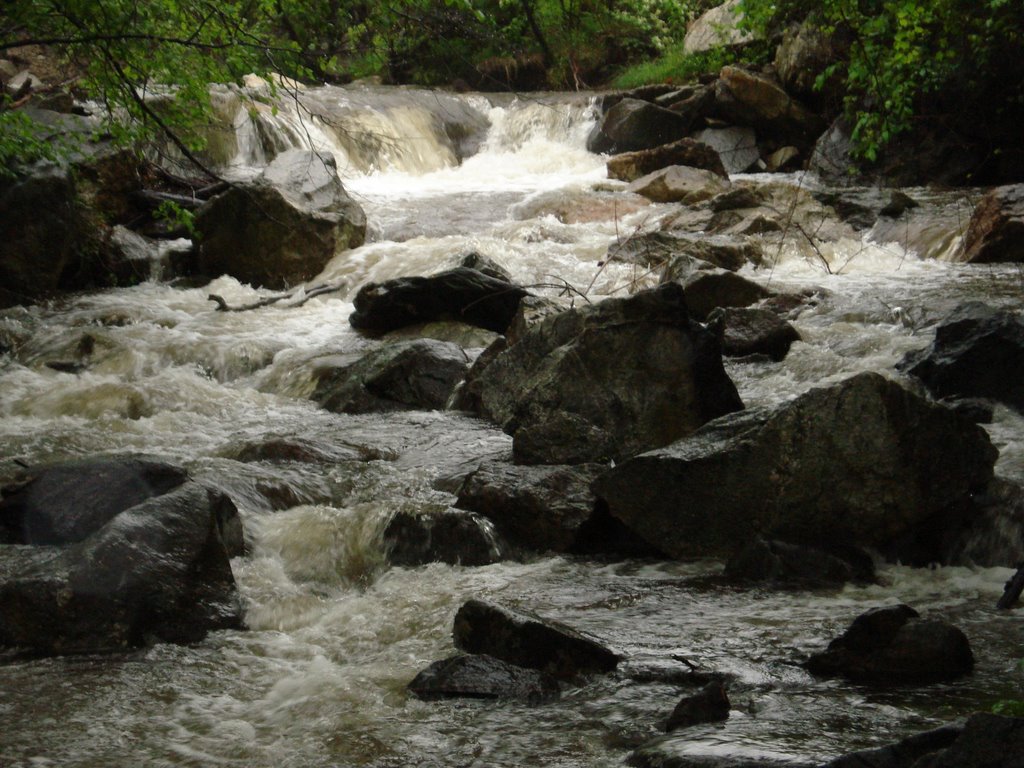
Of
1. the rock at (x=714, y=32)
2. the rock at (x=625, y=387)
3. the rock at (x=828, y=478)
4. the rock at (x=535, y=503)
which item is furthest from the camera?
the rock at (x=714, y=32)

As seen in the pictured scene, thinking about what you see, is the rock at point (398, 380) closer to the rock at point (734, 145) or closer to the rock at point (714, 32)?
the rock at point (734, 145)

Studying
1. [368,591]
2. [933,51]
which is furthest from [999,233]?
[368,591]

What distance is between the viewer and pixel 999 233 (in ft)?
37.3

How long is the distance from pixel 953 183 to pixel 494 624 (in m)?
14.5

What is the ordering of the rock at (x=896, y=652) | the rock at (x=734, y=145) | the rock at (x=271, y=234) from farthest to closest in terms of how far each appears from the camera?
1. the rock at (x=734, y=145)
2. the rock at (x=271, y=234)
3. the rock at (x=896, y=652)

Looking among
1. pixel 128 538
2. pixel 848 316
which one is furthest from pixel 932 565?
pixel 848 316

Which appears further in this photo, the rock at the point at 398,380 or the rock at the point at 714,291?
the rock at the point at 714,291

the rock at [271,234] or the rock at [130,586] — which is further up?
the rock at [271,234]

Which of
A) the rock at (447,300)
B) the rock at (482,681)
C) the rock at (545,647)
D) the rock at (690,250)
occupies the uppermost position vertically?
the rock at (690,250)

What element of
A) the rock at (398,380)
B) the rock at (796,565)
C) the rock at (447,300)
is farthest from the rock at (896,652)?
the rock at (447,300)

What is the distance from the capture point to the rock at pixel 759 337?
8.65 meters

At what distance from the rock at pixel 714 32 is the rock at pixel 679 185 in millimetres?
5238

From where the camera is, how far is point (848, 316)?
948 centimetres

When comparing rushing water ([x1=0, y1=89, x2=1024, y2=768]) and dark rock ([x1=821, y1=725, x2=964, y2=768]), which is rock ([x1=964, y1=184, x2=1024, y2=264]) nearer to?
rushing water ([x1=0, y1=89, x2=1024, y2=768])
